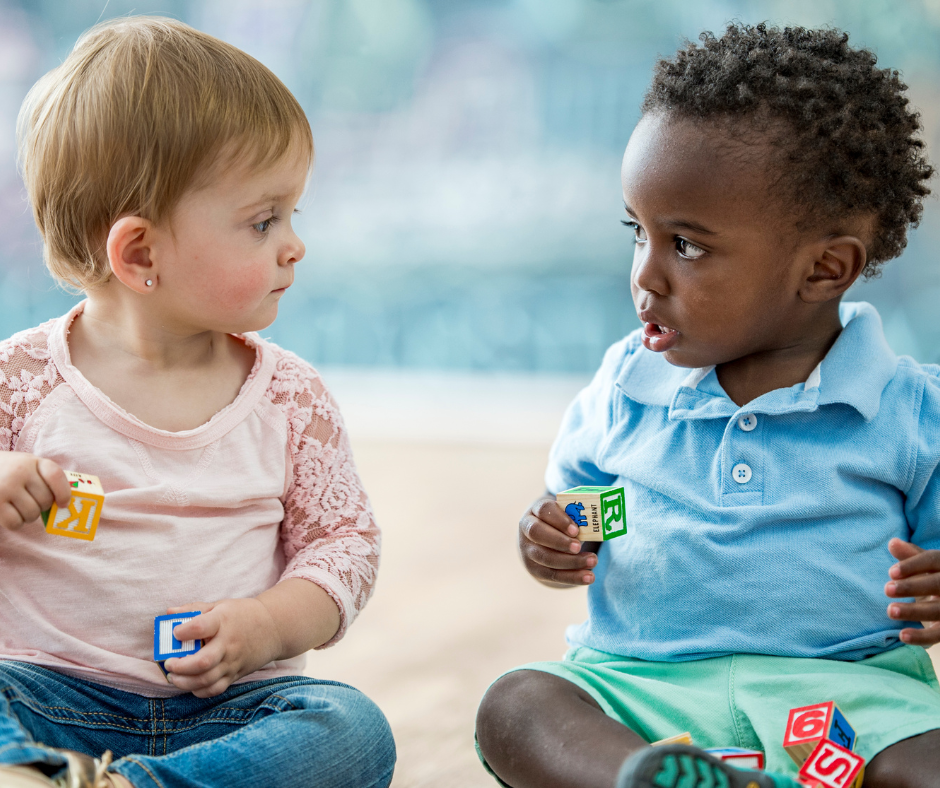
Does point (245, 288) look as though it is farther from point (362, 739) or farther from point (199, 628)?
point (362, 739)

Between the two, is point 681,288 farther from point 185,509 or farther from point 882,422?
point 185,509

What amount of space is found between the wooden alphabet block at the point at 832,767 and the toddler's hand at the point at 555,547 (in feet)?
0.90

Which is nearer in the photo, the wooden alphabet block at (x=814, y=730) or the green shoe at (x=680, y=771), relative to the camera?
the green shoe at (x=680, y=771)

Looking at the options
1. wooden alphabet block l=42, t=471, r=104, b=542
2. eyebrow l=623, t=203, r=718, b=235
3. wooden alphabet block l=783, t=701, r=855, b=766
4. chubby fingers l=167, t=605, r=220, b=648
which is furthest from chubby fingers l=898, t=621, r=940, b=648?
wooden alphabet block l=42, t=471, r=104, b=542

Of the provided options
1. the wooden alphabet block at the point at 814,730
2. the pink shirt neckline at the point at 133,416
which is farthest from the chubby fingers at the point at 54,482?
the wooden alphabet block at the point at 814,730

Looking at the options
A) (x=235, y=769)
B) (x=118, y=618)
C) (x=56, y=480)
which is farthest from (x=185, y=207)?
(x=235, y=769)

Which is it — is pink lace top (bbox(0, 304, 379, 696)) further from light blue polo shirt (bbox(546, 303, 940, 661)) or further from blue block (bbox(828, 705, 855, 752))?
blue block (bbox(828, 705, 855, 752))

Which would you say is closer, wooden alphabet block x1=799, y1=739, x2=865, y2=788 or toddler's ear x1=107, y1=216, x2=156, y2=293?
wooden alphabet block x1=799, y1=739, x2=865, y2=788

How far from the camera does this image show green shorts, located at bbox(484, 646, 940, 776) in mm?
925

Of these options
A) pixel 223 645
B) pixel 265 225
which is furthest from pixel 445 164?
pixel 223 645

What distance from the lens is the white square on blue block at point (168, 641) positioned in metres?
0.92

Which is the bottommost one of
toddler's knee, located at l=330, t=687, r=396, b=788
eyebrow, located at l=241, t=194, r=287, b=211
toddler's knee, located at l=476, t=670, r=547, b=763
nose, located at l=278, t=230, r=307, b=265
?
toddler's knee, located at l=330, t=687, r=396, b=788

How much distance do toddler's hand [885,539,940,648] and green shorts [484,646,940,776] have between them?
A: 0.20 ft

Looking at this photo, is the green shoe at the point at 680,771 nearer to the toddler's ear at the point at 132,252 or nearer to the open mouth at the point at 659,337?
the open mouth at the point at 659,337
